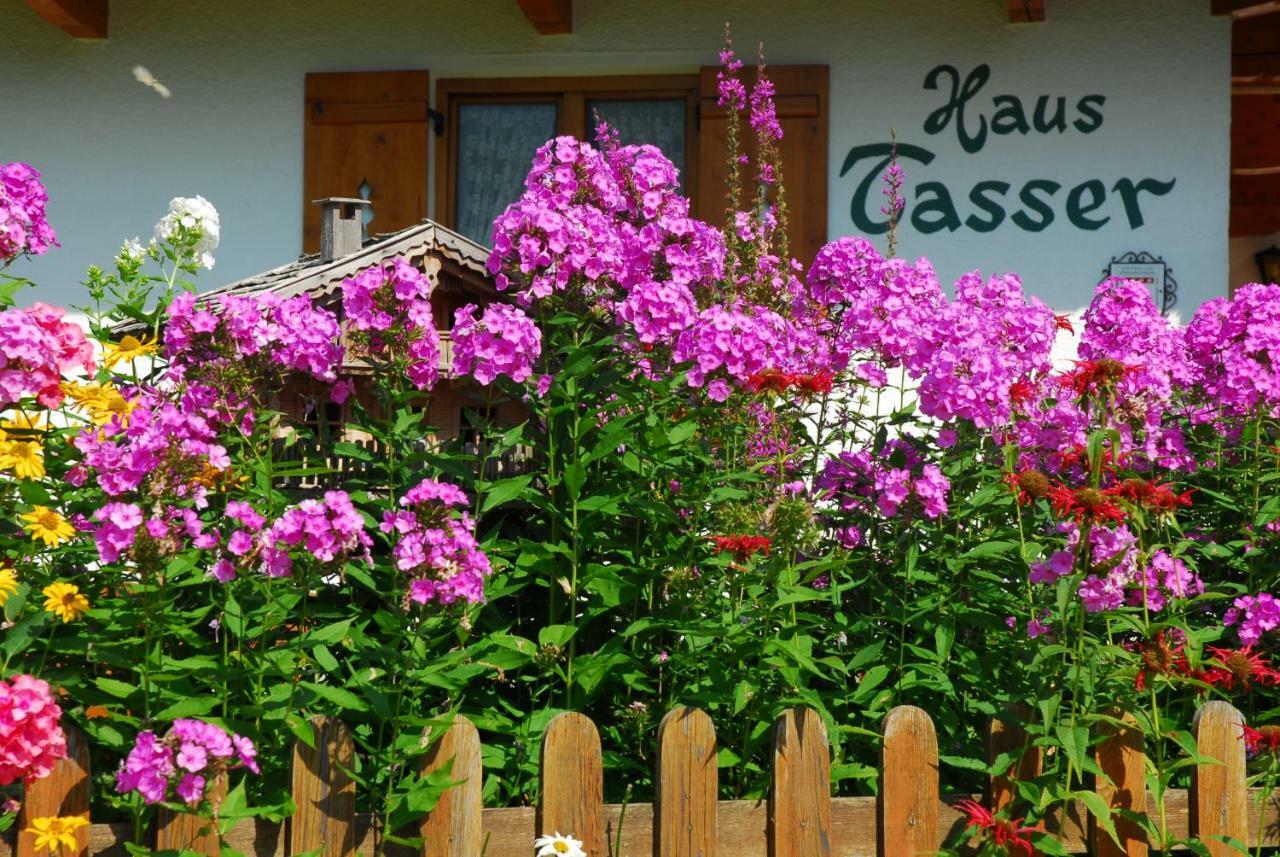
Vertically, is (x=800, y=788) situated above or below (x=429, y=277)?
below

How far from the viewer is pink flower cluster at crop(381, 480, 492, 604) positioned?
245 cm

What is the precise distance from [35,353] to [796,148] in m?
4.38

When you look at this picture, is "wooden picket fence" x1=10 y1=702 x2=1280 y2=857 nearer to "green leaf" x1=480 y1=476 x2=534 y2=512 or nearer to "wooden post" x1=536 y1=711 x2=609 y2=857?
"wooden post" x1=536 y1=711 x2=609 y2=857

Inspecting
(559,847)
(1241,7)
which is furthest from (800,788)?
(1241,7)

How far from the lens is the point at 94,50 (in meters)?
6.96

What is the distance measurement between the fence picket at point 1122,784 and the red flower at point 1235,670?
20cm

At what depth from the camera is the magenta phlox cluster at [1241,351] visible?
3.42 metres

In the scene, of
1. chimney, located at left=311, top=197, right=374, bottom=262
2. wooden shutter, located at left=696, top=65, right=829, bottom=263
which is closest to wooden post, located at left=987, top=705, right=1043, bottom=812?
chimney, located at left=311, top=197, right=374, bottom=262

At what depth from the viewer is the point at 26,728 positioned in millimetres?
2424

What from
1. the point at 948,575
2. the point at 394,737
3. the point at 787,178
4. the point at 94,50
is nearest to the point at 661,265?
the point at 948,575

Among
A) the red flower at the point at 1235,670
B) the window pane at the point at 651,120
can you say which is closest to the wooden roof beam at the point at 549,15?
the window pane at the point at 651,120

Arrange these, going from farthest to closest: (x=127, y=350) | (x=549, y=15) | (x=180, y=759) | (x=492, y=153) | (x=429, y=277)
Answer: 1. (x=492, y=153)
2. (x=549, y=15)
3. (x=429, y=277)
4. (x=127, y=350)
5. (x=180, y=759)

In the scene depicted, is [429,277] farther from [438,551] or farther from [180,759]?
[180,759]

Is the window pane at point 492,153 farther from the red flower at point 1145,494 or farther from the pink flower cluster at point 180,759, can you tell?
the pink flower cluster at point 180,759
